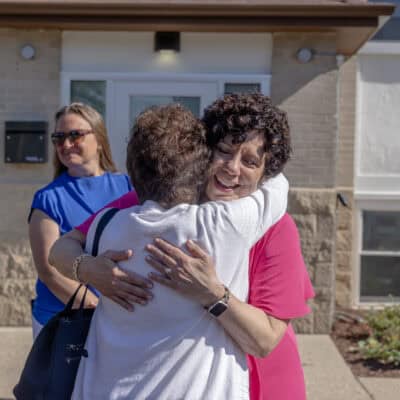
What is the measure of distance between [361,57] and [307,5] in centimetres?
183

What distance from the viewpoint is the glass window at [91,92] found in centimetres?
618

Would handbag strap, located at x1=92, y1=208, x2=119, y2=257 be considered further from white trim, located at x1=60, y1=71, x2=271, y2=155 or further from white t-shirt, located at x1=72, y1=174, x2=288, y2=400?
white trim, located at x1=60, y1=71, x2=271, y2=155

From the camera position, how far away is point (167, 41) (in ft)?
19.9

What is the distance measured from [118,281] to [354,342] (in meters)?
4.64

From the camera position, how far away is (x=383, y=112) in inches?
285

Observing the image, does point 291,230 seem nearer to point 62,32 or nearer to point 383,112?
point 62,32

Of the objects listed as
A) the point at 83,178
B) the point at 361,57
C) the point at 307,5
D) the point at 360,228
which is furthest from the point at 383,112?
the point at 83,178

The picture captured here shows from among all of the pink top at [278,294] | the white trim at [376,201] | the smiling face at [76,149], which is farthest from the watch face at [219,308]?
the white trim at [376,201]

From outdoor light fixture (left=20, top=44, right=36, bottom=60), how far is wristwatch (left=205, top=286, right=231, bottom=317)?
15.9 feet

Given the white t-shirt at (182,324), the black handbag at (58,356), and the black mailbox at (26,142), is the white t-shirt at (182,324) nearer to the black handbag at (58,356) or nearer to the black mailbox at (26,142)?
the black handbag at (58,356)

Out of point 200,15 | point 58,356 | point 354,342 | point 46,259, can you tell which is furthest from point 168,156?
point 354,342

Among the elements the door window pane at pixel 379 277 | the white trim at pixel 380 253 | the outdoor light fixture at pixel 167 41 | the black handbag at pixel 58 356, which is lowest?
the door window pane at pixel 379 277

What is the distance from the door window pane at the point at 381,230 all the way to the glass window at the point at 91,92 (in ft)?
9.77

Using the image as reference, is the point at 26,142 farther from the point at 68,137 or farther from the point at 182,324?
the point at 182,324
